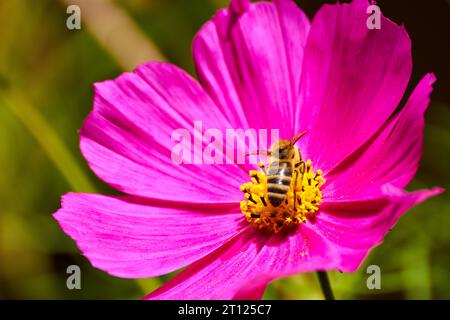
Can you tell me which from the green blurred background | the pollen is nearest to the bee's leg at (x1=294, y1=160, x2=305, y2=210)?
the pollen

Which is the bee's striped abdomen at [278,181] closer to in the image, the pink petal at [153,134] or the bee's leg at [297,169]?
the bee's leg at [297,169]

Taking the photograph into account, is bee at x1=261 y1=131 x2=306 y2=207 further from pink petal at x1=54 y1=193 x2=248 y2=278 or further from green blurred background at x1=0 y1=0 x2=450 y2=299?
green blurred background at x1=0 y1=0 x2=450 y2=299

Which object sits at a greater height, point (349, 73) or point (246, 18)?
point (246, 18)

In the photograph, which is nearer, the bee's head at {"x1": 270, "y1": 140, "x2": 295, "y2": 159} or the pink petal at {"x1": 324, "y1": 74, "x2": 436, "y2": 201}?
the pink petal at {"x1": 324, "y1": 74, "x2": 436, "y2": 201}

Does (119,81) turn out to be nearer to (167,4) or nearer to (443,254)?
(167,4)

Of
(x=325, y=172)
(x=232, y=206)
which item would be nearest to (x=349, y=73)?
(x=325, y=172)

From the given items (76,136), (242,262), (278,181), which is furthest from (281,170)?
Answer: (76,136)

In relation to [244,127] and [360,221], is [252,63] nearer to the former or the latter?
[244,127]
